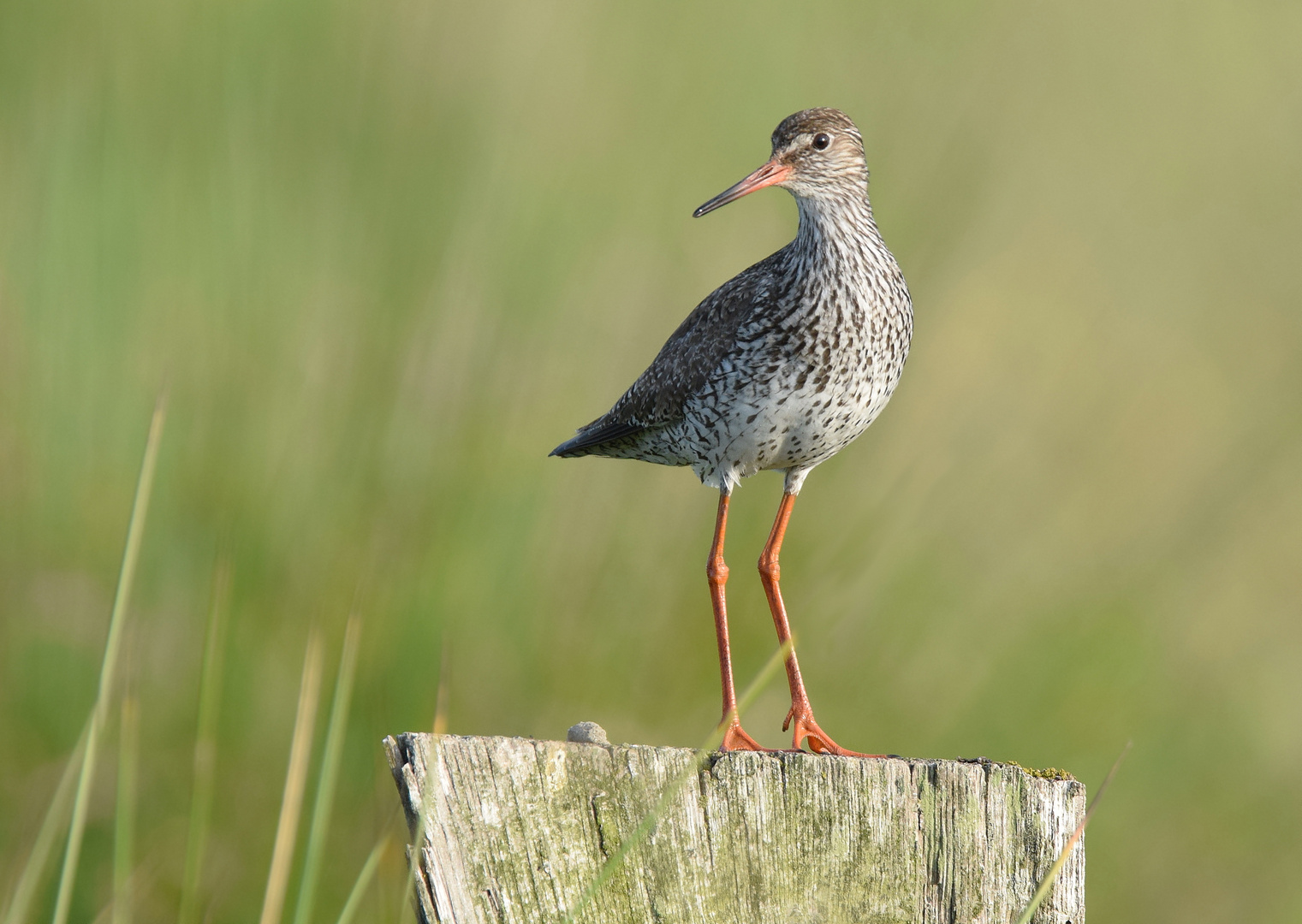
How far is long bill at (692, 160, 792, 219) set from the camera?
4590 mm

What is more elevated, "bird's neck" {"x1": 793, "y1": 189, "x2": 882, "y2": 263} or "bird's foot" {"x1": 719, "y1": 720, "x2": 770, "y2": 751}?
"bird's neck" {"x1": 793, "y1": 189, "x2": 882, "y2": 263}

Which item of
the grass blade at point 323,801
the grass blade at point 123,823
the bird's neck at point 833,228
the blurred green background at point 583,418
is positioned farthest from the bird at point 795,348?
the grass blade at point 123,823

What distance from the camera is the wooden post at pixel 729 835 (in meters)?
2.43

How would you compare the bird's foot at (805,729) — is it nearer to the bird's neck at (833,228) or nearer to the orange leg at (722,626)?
the orange leg at (722,626)

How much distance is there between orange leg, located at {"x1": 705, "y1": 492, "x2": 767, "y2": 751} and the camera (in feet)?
15.5

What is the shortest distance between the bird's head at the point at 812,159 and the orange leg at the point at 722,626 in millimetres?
1308

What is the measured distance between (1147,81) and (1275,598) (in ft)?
12.5

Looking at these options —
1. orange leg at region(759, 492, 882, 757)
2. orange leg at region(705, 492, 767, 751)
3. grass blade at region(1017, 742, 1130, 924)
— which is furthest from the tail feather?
grass blade at region(1017, 742, 1130, 924)

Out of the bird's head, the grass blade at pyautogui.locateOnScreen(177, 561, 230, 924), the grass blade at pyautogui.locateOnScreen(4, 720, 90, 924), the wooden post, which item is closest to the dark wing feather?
the bird's head

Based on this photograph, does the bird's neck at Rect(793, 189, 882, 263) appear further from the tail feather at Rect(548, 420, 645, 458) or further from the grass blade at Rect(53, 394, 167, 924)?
the grass blade at Rect(53, 394, 167, 924)

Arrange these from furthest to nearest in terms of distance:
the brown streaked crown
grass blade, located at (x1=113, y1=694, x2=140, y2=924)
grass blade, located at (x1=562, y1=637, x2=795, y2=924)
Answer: the brown streaked crown < grass blade, located at (x1=113, y1=694, x2=140, y2=924) < grass blade, located at (x1=562, y1=637, x2=795, y2=924)

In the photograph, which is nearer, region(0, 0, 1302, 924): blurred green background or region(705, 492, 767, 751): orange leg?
region(705, 492, 767, 751): orange leg

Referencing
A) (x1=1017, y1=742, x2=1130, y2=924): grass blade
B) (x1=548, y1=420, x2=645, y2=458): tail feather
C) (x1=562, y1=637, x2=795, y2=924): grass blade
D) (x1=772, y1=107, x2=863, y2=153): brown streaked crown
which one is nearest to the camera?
(x1=562, y1=637, x2=795, y2=924): grass blade

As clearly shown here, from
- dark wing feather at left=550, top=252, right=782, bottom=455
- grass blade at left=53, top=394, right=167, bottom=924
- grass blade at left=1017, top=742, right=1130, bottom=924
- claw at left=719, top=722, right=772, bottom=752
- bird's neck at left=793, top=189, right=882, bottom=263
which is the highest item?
bird's neck at left=793, top=189, right=882, bottom=263
